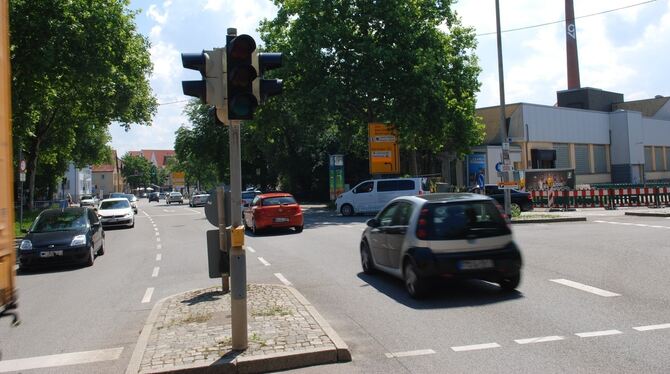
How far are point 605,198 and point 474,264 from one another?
81.6 feet

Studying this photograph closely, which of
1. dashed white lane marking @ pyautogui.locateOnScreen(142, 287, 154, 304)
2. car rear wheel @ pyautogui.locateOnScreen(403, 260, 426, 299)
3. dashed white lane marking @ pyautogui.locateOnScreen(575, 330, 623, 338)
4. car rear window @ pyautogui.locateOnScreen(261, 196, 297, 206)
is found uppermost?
car rear window @ pyautogui.locateOnScreen(261, 196, 297, 206)

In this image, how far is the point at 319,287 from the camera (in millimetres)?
9508

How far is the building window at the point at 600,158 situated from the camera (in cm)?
5272

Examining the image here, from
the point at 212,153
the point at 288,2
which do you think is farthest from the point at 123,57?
the point at 212,153

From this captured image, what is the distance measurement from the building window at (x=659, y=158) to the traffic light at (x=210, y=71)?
63.4 meters

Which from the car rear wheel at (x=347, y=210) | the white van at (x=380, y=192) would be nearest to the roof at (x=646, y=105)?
the white van at (x=380, y=192)

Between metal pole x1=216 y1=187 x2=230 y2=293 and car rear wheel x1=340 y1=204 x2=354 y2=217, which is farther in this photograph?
car rear wheel x1=340 y1=204 x2=354 y2=217

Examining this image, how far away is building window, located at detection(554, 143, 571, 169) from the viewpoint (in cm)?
4872

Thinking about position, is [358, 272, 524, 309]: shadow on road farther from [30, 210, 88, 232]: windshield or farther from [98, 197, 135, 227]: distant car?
[98, 197, 135, 227]: distant car

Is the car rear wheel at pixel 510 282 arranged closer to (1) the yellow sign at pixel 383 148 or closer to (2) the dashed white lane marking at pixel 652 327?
(2) the dashed white lane marking at pixel 652 327

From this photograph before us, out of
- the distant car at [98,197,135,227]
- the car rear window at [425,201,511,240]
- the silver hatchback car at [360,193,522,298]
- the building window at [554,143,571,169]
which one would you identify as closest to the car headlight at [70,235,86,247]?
the silver hatchback car at [360,193,522,298]

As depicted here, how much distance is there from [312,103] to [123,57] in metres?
11.7

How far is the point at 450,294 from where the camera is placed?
8.58 metres

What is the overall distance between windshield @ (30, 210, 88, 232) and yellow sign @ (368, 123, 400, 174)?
21.8 meters
